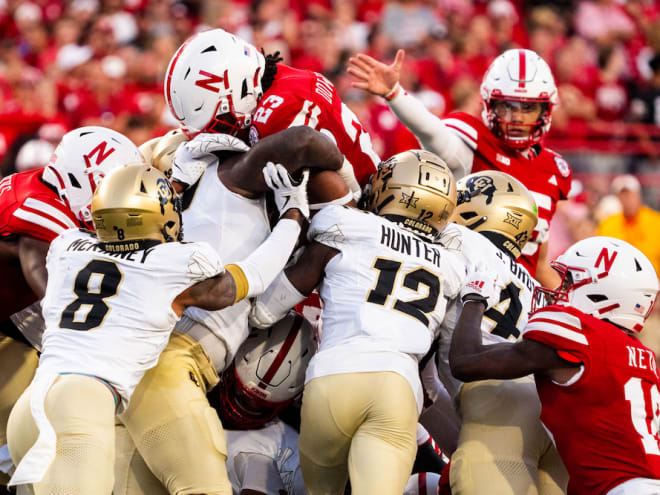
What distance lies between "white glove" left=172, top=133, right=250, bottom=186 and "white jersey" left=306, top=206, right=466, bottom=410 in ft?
1.70

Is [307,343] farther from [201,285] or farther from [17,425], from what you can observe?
[17,425]

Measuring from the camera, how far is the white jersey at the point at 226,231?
3979mm

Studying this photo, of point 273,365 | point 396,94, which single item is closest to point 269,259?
point 273,365

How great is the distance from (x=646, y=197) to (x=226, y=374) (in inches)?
290

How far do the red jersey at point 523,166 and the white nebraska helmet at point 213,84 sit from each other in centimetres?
183

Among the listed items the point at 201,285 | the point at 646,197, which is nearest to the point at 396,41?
the point at 646,197

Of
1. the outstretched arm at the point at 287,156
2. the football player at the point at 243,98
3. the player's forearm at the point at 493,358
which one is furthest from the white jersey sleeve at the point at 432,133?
the player's forearm at the point at 493,358

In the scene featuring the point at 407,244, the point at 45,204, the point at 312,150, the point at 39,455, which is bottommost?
the point at 39,455

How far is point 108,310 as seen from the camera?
3557 millimetres

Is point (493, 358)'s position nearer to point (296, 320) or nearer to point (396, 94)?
point (296, 320)

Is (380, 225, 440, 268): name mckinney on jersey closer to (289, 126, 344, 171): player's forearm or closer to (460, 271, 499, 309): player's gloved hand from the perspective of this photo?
(460, 271, 499, 309): player's gloved hand

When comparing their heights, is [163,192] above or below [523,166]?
above

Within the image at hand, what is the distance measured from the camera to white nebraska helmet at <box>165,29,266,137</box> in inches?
165

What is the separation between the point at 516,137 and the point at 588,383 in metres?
2.37
